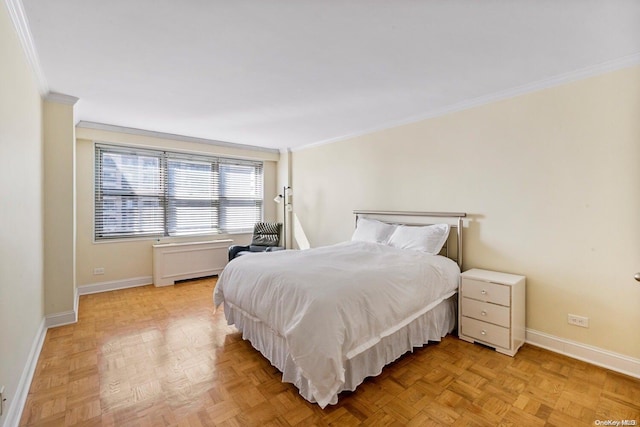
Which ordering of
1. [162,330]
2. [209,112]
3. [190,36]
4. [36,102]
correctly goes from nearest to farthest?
[190,36]
[36,102]
[162,330]
[209,112]

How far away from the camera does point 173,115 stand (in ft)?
12.1

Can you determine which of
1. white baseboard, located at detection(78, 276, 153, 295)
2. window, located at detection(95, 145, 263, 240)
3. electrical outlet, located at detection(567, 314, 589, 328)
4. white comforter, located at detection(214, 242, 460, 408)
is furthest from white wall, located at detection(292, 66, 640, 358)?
white baseboard, located at detection(78, 276, 153, 295)

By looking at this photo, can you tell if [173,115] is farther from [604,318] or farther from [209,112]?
[604,318]

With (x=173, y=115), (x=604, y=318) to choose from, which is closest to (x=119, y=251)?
(x=173, y=115)

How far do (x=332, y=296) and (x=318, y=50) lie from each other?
1.78 m

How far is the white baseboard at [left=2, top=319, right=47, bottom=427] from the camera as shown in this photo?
1633 millimetres

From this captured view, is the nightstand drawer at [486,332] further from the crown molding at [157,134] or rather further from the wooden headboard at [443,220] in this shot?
the crown molding at [157,134]

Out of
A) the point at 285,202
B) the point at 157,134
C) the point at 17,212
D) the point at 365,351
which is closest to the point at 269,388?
the point at 365,351

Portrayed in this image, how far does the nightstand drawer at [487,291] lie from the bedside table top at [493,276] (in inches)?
1.4

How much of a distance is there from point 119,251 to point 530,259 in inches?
210

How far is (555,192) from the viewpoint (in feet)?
8.46

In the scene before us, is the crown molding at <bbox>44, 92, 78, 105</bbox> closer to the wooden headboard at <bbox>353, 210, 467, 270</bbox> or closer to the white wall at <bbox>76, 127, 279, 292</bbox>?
the white wall at <bbox>76, 127, 279, 292</bbox>

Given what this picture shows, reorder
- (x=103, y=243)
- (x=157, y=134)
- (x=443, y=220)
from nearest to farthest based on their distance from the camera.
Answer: (x=443, y=220) < (x=103, y=243) < (x=157, y=134)

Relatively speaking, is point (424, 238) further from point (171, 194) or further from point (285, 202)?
point (171, 194)
